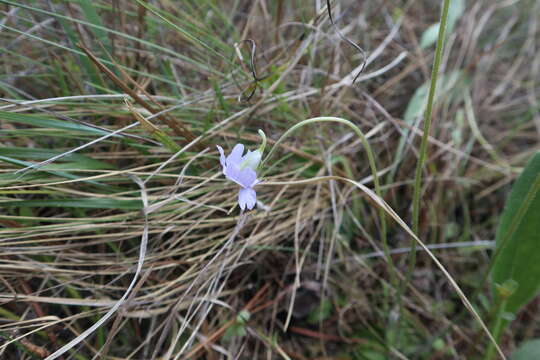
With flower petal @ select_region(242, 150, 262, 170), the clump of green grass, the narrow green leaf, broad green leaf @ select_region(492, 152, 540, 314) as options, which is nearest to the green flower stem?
the clump of green grass

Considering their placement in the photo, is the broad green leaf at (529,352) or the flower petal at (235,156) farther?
the broad green leaf at (529,352)

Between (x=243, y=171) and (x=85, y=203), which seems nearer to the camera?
(x=243, y=171)

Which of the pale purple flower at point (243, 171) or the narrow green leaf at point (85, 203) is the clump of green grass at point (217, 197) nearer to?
the narrow green leaf at point (85, 203)

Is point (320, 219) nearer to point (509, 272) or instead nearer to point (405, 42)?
point (509, 272)

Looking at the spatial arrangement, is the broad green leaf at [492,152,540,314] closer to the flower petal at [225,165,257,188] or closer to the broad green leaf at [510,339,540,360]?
the broad green leaf at [510,339,540,360]

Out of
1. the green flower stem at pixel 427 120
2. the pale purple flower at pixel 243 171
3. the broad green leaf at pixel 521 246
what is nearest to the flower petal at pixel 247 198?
the pale purple flower at pixel 243 171

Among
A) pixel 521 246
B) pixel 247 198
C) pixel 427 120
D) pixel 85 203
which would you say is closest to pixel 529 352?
pixel 521 246

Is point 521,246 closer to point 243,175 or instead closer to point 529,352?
point 529,352
